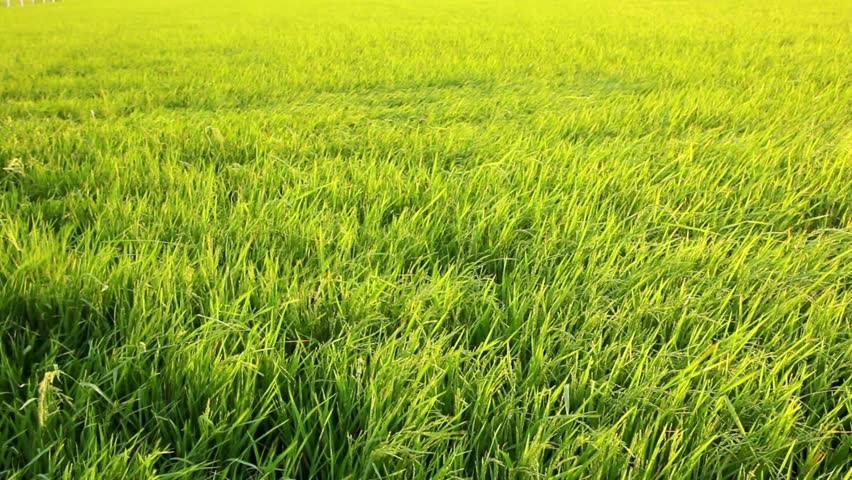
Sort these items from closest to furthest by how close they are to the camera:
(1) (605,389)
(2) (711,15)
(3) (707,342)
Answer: (1) (605,389) < (3) (707,342) < (2) (711,15)

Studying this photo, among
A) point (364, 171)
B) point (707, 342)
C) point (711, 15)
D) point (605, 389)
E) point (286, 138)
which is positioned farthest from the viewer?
A: point (711, 15)

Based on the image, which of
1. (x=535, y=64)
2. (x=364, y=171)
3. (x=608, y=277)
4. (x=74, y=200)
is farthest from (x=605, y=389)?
(x=535, y=64)

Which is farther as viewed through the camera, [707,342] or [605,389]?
[707,342]

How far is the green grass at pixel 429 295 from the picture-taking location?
77 cm

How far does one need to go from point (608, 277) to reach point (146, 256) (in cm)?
105

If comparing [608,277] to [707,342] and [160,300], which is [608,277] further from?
[160,300]

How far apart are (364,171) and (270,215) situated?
0.50 metres

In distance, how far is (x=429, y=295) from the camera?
44.0 inches

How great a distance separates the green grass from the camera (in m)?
0.77

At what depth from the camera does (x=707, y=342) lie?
39.8 inches

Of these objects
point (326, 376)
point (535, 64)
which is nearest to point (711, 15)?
point (535, 64)

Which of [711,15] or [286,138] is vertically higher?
[711,15]

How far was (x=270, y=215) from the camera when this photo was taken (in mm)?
1522

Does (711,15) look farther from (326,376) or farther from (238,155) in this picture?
(326,376)
